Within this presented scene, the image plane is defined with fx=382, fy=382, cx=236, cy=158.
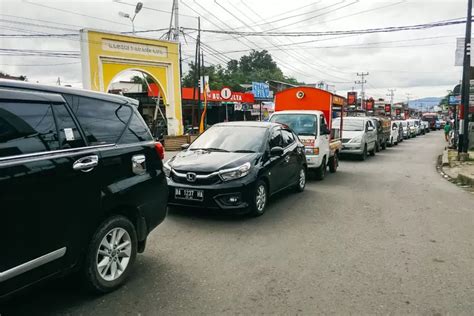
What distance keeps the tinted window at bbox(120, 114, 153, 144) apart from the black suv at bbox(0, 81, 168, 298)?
0.04 feet

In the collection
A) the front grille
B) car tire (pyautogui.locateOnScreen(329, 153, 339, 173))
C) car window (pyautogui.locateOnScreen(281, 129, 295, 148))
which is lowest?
car tire (pyautogui.locateOnScreen(329, 153, 339, 173))

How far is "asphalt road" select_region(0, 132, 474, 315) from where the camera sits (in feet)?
11.3

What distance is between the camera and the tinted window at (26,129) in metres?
2.68

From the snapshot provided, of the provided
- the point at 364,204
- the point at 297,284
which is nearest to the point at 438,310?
the point at 297,284

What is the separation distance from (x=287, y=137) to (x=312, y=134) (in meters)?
2.38

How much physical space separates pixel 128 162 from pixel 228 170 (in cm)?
245

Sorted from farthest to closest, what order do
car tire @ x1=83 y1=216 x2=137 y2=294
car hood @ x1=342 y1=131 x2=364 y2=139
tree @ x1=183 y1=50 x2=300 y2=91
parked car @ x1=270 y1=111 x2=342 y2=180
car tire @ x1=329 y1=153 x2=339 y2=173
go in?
tree @ x1=183 y1=50 x2=300 y2=91
car hood @ x1=342 y1=131 x2=364 y2=139
car tire @ x1=329 y1=153 x2=339 y2=173
parked car @ x1=270 y1=111 x2=342 y2=180
car tire @ x1=83 y1=216 x2=137 y2=294

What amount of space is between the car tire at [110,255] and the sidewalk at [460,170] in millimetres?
9225

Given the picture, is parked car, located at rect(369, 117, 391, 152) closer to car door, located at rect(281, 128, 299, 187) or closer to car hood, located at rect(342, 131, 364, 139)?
car hood, located at rect(342, 131, 364, 139)

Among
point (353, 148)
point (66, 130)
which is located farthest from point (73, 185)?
A: point (353, 148)

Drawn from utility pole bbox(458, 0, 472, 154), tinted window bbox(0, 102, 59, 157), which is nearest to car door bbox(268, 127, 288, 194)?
tinted window bbox(0, 102, 59, 157)

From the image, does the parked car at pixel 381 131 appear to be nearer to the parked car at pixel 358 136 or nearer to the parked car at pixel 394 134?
the parked car at pixel 394 134

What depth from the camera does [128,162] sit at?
12.6 ft

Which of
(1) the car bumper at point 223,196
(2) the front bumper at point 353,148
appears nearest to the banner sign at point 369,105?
(2) the front bumper at point 353,148
